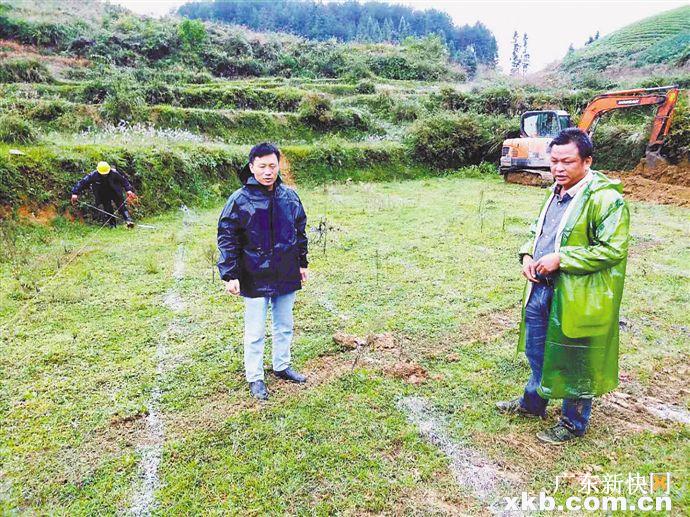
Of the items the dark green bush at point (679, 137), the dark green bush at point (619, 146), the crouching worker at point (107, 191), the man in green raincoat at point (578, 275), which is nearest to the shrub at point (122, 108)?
the crouching worker at point (107, 191)

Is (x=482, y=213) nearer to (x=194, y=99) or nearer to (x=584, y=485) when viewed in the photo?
(x=584, y=485)

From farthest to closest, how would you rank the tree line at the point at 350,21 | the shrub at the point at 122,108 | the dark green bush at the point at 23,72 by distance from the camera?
the tree line at the point at 350,21 → the dark green bush at the point at 23,72 → the shrub at the point at 122,108

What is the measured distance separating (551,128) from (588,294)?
40.9 ft

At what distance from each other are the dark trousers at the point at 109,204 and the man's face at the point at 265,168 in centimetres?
644

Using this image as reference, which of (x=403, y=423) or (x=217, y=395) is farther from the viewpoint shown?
(x=217, y=395)

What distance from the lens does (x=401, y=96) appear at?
851 inches

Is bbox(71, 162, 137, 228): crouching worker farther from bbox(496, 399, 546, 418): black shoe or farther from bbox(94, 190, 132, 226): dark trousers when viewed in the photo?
bbox(496, 399, 546, 418): black shoe

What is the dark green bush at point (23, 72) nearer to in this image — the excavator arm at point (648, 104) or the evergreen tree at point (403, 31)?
the excavator arm at point (648, 104)

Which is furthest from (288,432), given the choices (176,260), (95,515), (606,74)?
(606,74)

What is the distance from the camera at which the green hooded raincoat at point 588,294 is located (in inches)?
94.4

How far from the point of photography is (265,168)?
3.06 m

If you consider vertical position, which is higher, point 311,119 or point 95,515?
point 311,119

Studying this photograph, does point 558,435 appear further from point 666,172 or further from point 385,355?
point 666,172

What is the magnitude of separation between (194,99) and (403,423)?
18.3 metres
